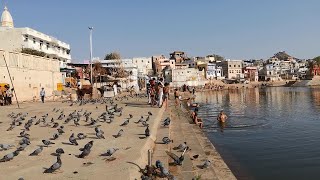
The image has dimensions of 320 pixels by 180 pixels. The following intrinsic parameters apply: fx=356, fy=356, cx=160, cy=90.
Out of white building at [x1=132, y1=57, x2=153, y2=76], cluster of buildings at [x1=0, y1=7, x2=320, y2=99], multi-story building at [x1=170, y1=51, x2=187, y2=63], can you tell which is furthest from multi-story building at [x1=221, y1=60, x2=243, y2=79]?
white building at [x1=132, y1=57, x2=153, y2=76]

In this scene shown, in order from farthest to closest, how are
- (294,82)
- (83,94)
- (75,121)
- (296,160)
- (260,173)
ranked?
(294,82), (83,94), (75,121), (296,160), (260,173)

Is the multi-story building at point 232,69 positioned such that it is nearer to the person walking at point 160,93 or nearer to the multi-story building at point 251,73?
the multi-story building at point 251,73

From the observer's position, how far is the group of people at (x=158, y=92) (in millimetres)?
26009

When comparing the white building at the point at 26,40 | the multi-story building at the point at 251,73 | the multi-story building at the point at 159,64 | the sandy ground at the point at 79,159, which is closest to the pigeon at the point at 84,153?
the sandy ground at the point at 79,159

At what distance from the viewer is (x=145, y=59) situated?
121250 mm

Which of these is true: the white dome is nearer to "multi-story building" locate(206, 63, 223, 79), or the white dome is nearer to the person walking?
the person walking

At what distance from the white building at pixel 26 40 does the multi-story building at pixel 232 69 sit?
80.0 metres

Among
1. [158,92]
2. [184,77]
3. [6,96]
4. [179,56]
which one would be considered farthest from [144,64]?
[158,92]

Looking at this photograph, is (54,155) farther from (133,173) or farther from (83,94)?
(83,94)

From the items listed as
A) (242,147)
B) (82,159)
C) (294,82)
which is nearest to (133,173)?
(82,159)

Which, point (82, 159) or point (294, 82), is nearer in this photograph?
point (82, 159)

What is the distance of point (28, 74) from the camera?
40906 mm

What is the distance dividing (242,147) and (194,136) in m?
2.96

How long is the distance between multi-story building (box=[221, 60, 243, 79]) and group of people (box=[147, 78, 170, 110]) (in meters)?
116
